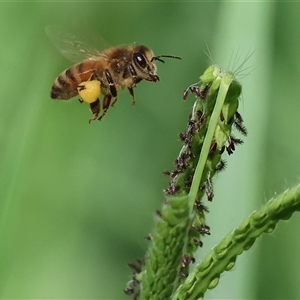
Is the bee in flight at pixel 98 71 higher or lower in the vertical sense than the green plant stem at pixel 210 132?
higher

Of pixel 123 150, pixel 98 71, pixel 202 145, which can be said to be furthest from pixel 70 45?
pixel 202 145

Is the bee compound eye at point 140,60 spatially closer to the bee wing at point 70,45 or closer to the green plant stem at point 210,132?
the bee wing at point 70,45

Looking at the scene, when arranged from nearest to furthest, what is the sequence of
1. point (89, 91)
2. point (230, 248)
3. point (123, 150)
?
1. point (230, 248)
2. point (89, 91)
3. point (123, 150)

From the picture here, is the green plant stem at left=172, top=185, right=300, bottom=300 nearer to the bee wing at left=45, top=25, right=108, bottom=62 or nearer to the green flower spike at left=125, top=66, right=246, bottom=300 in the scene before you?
the green flower spike at left=125, top=66, right=246, bottom=300

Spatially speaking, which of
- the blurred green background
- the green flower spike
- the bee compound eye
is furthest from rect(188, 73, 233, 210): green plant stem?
the bee compound eye

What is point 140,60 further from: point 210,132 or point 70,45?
point 210,132

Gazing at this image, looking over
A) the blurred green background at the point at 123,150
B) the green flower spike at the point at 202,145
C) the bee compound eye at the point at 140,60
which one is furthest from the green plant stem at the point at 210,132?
the bee compound eye at the point at 140,60
